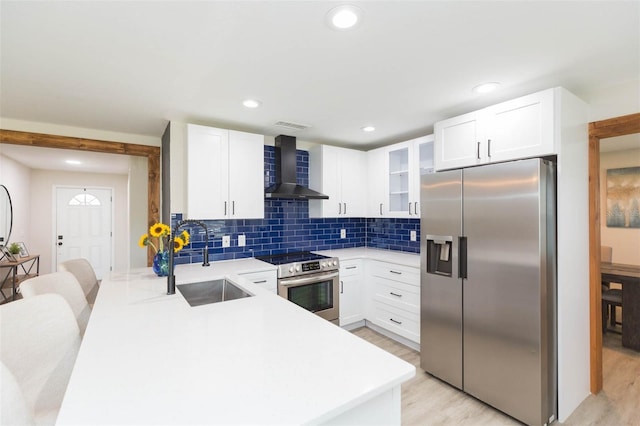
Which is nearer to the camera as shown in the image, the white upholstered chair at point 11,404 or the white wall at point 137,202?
the white upholstered chair at point 11,404

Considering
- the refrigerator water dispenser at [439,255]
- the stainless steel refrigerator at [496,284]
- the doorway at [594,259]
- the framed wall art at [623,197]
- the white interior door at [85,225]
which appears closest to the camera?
the stainless steel refrigerator at [496,284]

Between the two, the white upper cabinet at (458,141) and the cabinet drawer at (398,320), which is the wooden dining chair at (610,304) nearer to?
the cabinet drawer at (398,320)

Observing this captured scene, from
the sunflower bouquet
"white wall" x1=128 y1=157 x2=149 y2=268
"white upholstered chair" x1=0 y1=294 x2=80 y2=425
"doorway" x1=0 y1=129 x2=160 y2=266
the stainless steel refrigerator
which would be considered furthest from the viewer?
"white wall" x1=128 y1=157 x2=149 y2=268

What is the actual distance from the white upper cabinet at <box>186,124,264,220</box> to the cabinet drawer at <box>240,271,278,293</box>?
25.4 inches

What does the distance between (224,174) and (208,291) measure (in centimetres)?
116

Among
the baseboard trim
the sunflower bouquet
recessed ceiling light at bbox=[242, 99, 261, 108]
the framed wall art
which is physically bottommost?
the baseboard trim

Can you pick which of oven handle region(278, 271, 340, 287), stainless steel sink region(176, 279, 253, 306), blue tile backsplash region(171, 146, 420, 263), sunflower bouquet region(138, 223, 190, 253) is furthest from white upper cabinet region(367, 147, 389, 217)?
sunflower bouquet region(138, 223, 190, 253)

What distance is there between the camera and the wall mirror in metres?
4.71

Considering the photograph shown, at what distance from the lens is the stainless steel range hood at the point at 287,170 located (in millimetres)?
3379

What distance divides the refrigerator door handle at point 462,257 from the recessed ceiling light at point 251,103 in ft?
6.43

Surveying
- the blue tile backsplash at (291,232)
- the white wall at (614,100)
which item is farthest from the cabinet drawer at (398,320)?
the white wall at (614,100)

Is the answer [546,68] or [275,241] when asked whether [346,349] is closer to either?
[546,68]

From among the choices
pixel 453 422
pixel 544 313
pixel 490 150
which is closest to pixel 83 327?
pixel 453 422

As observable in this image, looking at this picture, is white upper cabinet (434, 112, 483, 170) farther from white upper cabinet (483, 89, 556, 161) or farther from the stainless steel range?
the stainless steel range
